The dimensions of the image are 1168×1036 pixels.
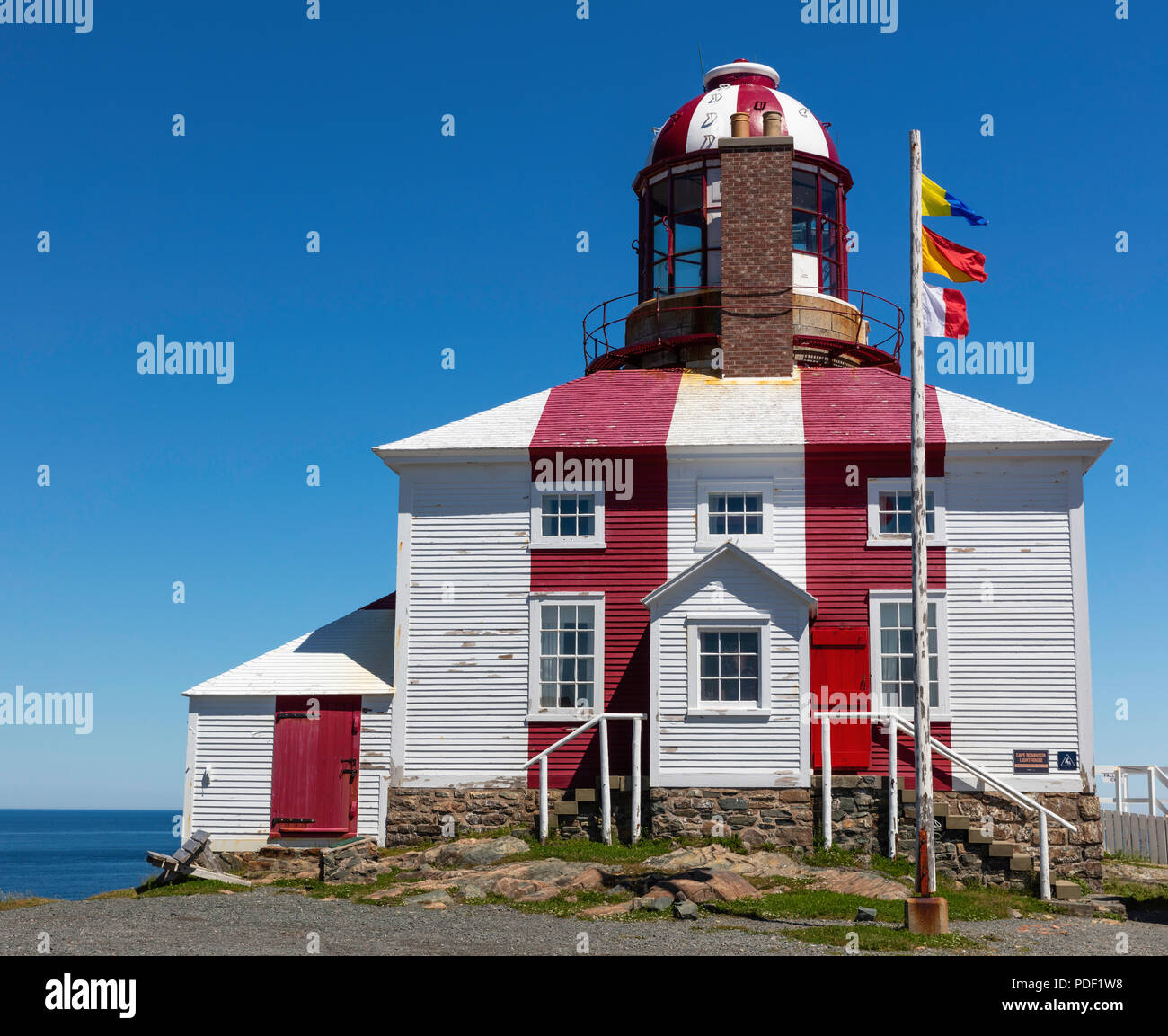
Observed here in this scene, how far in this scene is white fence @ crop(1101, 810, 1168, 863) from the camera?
83.5 ft

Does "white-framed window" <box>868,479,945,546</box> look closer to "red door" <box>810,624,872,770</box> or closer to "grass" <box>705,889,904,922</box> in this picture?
"red door" <box>810,624,872,770</box>

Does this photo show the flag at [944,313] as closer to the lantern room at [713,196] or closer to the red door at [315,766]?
the lantern room at [713,196]

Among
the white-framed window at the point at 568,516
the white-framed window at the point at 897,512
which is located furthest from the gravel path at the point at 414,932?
the white-framed window at the point at 568,516

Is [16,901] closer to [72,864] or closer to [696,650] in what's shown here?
[696,650]

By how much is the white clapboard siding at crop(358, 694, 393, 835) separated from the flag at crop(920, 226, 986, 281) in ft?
37.3

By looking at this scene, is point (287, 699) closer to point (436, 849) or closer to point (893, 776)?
point (436, 849)

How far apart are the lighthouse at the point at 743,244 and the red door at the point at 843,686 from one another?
5906 millimetres

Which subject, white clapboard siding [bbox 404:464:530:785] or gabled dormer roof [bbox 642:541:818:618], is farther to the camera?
white clapboard siding [bbox 404:464:530:785]

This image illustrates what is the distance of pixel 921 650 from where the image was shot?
14.8 metres

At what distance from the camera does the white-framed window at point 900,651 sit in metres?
20.7

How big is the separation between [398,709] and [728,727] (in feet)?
18.7

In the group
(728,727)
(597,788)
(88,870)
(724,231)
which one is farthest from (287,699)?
(88,870)

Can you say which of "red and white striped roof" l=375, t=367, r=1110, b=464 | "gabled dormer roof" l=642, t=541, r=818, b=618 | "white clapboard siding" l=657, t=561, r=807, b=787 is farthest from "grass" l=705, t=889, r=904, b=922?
"red and white striped roof" l=375, t=367, r=1110, b=464

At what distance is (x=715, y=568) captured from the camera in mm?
20062
